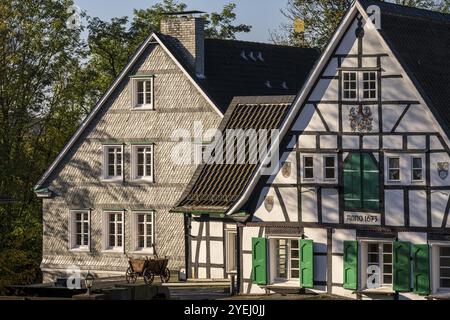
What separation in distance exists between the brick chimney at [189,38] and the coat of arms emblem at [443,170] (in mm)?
14783

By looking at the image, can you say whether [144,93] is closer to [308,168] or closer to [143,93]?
[143,93]

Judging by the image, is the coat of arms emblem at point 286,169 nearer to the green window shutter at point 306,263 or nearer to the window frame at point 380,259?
the green window shutter at point 306,263

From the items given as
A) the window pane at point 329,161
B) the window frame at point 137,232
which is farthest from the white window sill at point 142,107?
the window pane at point 329,161

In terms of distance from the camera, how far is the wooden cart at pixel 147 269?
1807 inches

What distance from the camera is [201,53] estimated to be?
52.4m

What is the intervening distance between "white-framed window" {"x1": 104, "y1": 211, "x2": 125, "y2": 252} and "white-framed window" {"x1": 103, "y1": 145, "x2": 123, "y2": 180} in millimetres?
1400

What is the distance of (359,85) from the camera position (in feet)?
133

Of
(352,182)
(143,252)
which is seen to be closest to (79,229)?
(143,252)

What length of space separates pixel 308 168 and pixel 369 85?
10.3ft

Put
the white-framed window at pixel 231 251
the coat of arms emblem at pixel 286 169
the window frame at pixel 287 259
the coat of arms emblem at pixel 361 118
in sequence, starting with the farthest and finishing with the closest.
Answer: the white-framed window at pixel 231 251 < the coat of arms emblem at pixel 286 169 < the window frame at pixel 287 259 < the coat of arms emblem at pixel 361 118

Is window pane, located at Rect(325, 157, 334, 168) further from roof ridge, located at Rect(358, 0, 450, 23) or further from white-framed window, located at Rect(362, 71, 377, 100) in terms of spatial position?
roof ridge, located at Rect(358, 0, 450, 23)

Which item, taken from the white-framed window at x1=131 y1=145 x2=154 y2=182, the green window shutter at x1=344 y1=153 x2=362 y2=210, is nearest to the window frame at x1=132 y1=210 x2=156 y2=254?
the white-framed window at x1=131 y1=145 x2=154 y2=182

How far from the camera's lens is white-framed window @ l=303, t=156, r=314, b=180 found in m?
41.7
